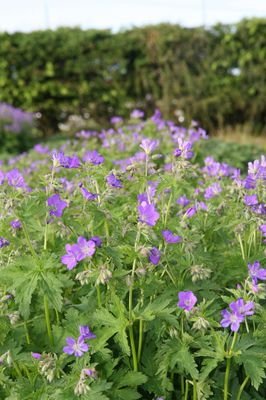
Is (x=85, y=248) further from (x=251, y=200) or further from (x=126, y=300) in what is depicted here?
(x=251, y=200)

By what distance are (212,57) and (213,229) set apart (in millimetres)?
10139

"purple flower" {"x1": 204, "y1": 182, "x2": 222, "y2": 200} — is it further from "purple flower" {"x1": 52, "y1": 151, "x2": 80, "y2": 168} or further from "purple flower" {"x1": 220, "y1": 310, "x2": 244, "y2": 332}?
"purple flower" {"x1": 220, "y1": 310, "x2": 244, "y2": 332}

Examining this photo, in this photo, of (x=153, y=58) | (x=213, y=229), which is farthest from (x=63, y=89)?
(x=213, y=229)

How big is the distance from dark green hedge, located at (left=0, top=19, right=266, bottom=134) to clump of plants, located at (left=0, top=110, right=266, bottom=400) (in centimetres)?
991

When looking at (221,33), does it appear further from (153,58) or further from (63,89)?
(63,89)

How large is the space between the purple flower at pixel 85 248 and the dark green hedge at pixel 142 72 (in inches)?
409

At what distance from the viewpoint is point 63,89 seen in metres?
12.7

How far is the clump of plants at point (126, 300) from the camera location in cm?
206

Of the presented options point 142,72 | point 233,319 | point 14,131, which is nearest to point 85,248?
point 233,319

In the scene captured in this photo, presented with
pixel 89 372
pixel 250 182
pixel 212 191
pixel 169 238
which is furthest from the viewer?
pixel 212 191

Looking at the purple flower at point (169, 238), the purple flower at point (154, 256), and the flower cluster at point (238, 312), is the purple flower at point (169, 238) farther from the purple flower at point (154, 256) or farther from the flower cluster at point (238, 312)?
the flower cluster at point (238, 312)

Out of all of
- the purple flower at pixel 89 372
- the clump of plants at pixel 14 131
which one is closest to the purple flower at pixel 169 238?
the purple flower at pixel 89 372

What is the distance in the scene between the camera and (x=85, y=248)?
2.02 m

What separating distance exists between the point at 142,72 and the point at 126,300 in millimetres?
10433
